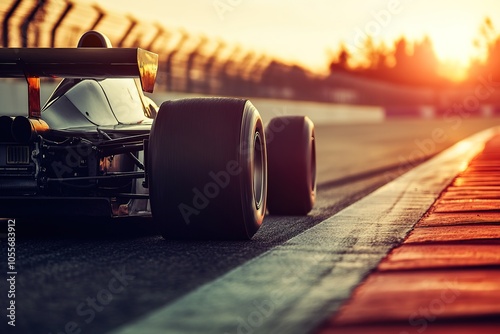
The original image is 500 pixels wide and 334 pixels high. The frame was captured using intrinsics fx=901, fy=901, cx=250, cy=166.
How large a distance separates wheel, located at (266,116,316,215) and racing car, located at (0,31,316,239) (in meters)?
1.08

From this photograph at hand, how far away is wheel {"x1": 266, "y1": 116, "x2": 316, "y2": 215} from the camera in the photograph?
22.3ft

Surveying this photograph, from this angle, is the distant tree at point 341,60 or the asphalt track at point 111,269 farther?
the distant tree at point 341,60

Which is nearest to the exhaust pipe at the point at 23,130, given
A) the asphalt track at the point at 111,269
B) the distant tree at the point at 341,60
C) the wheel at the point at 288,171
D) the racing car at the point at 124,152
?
the racing car at the point at 124,152

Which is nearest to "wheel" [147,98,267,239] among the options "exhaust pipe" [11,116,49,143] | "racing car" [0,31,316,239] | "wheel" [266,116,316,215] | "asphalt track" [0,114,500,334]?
"racing car" [0,31,316,239]

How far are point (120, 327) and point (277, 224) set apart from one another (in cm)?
333

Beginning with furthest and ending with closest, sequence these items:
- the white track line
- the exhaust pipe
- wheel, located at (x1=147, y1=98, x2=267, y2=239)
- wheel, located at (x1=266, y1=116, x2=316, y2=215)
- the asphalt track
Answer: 1. wheel, located at (x1=266, y1=116, x2=316, y2=215)
2. the exhaust pipe
3. wheel, located at (x1=147, y1=98, x2=267, y2=239)
4. the asphalt track
5. the white track line

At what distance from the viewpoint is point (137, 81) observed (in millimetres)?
6645

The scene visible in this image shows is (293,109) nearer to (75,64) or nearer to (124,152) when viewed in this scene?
(75,64)

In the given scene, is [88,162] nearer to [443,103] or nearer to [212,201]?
[212,201]

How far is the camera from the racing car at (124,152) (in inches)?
190

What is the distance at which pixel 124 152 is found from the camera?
5.29 meters

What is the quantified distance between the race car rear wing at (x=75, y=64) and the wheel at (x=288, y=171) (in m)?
1.55

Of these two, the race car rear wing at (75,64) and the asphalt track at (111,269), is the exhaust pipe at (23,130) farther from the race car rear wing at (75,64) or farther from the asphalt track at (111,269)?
the asphalt track at (111,269)

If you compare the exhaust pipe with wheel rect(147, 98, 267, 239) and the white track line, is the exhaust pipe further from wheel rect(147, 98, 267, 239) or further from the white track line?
the white track line
